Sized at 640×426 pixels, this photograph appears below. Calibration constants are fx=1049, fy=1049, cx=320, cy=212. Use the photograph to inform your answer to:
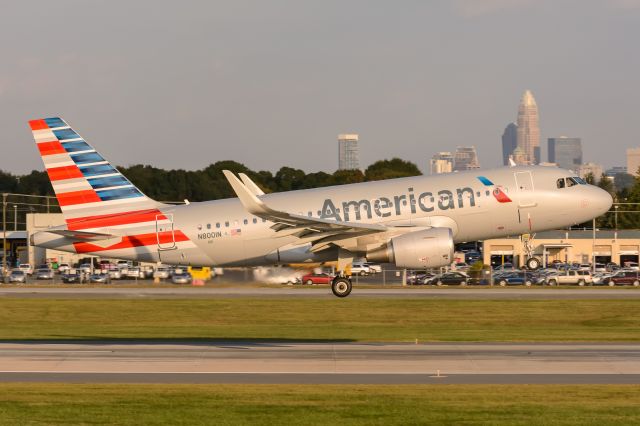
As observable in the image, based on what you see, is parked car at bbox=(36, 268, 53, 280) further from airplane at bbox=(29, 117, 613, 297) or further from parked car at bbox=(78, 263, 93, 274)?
airplane at bbox=(29, 117, 613, 297)

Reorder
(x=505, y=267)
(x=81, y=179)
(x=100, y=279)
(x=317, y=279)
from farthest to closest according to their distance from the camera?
(x=505, y=267)
(x=100, y=279)
(x=317, y=279)
(x=81, y=179)

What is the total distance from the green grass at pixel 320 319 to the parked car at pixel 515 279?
87.0 ft

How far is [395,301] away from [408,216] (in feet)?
80.9

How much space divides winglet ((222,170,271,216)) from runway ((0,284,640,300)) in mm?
30983

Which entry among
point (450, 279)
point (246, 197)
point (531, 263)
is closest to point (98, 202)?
point (246, 197)

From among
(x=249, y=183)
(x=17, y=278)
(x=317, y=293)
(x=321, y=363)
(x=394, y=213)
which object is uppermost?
(x=249, y=183)

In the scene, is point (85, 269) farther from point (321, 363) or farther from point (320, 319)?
point (321, 363)

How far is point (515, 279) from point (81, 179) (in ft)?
188

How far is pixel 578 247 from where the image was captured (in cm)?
13788

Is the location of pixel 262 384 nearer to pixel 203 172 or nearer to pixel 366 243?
pixel 366 243

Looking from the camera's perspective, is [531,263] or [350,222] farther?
[531,263]

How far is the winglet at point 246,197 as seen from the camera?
37.9 meters

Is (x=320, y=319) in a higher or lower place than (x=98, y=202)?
lower

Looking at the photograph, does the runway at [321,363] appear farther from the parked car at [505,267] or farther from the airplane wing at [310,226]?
the parked car at [505,267]
